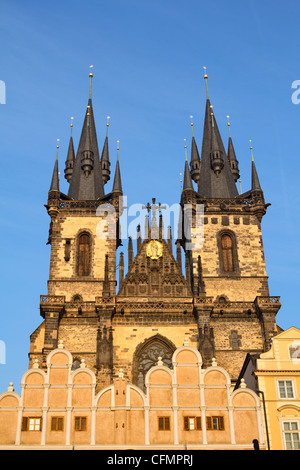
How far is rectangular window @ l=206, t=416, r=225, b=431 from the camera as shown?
889 inches

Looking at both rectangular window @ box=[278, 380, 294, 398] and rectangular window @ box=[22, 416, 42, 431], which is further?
rectangular window @ box=[278, 380, 294, 398]

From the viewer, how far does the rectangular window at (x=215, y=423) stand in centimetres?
2258

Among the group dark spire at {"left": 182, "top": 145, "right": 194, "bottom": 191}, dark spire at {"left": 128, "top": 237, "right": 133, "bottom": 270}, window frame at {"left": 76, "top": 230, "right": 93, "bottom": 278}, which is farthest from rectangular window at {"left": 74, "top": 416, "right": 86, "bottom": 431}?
dark spire at {"left": 182, "top": 145, "right": 194, "bottom": 191}

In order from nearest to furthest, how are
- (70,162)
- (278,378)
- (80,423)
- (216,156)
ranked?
(80,423)
(278,378)
(216,156)
(70,162)

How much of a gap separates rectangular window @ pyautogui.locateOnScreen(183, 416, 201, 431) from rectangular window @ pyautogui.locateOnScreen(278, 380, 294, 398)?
2.93m

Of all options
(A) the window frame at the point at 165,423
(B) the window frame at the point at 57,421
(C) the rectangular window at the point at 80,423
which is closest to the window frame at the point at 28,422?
(B) the window frame at the point at 57,421

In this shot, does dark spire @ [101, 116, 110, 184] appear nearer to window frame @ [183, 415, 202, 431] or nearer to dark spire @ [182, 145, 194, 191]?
dark spire @ [182, 145, 194, 191]

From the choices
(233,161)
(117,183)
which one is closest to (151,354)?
(117,183)

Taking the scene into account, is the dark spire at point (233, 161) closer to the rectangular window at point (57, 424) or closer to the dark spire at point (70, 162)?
the dark spire at point (70, 162)

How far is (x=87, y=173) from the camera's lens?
5000 cm

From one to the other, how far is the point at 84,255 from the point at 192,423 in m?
23.1

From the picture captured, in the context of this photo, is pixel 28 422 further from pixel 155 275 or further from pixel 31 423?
pixel 155 275

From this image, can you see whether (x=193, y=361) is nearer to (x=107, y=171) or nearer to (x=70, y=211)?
(x=70, y=211)
